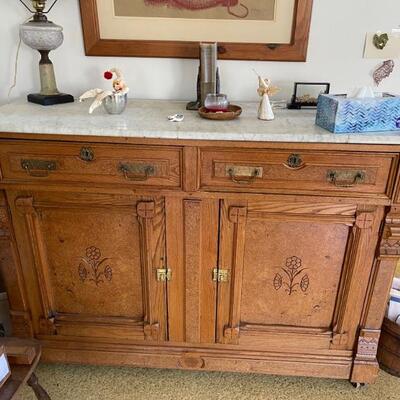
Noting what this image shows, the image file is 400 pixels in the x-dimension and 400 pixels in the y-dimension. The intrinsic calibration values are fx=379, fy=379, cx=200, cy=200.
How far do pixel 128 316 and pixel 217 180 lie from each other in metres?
0.65

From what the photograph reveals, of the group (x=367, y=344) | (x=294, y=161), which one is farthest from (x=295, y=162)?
(x=367, y=344)

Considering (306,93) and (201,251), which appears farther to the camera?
(306,93)

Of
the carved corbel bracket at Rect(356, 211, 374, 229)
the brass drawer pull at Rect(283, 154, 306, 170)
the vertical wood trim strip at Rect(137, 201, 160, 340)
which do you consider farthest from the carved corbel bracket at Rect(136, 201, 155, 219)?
the carved corbel bracket at Rect(356, 211, 374, 229)

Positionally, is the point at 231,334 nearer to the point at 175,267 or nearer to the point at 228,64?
the point at 175,267

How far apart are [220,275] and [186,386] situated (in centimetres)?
51

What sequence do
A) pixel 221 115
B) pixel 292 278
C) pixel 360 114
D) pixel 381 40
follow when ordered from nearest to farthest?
pixel 360 114
pixel 221 115
pixel 292 278
pixel 381 40

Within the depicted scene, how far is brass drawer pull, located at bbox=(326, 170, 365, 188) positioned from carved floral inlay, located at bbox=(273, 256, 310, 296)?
0.99 ft

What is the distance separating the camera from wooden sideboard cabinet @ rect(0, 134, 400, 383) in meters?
1.16

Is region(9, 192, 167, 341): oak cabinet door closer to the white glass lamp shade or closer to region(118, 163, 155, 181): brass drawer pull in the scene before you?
region(118, 163, 155, 181): brass drawer pull

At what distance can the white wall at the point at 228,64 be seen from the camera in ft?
4.59

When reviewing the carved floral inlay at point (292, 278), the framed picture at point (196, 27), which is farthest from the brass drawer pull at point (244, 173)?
the framed picture at point (196, 27)

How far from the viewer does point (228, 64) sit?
1483mm

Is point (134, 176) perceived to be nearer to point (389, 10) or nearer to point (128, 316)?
point (128, 316)

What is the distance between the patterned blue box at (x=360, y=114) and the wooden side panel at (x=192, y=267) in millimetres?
441
